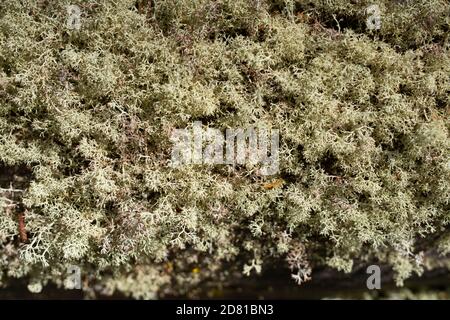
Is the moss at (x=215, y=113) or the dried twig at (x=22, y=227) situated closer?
the moss at (x=215, y=113)

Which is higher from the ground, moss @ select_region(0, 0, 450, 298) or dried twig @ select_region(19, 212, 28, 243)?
moss @ select_region(0, 0, 450, 298)

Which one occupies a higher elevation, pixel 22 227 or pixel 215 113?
pixel 215 113

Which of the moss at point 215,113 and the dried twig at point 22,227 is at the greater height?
the moss at point 215,113

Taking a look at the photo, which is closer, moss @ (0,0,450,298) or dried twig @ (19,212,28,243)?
moss @ (0,0,450,298)

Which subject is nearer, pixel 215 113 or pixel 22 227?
pixel 215 113
